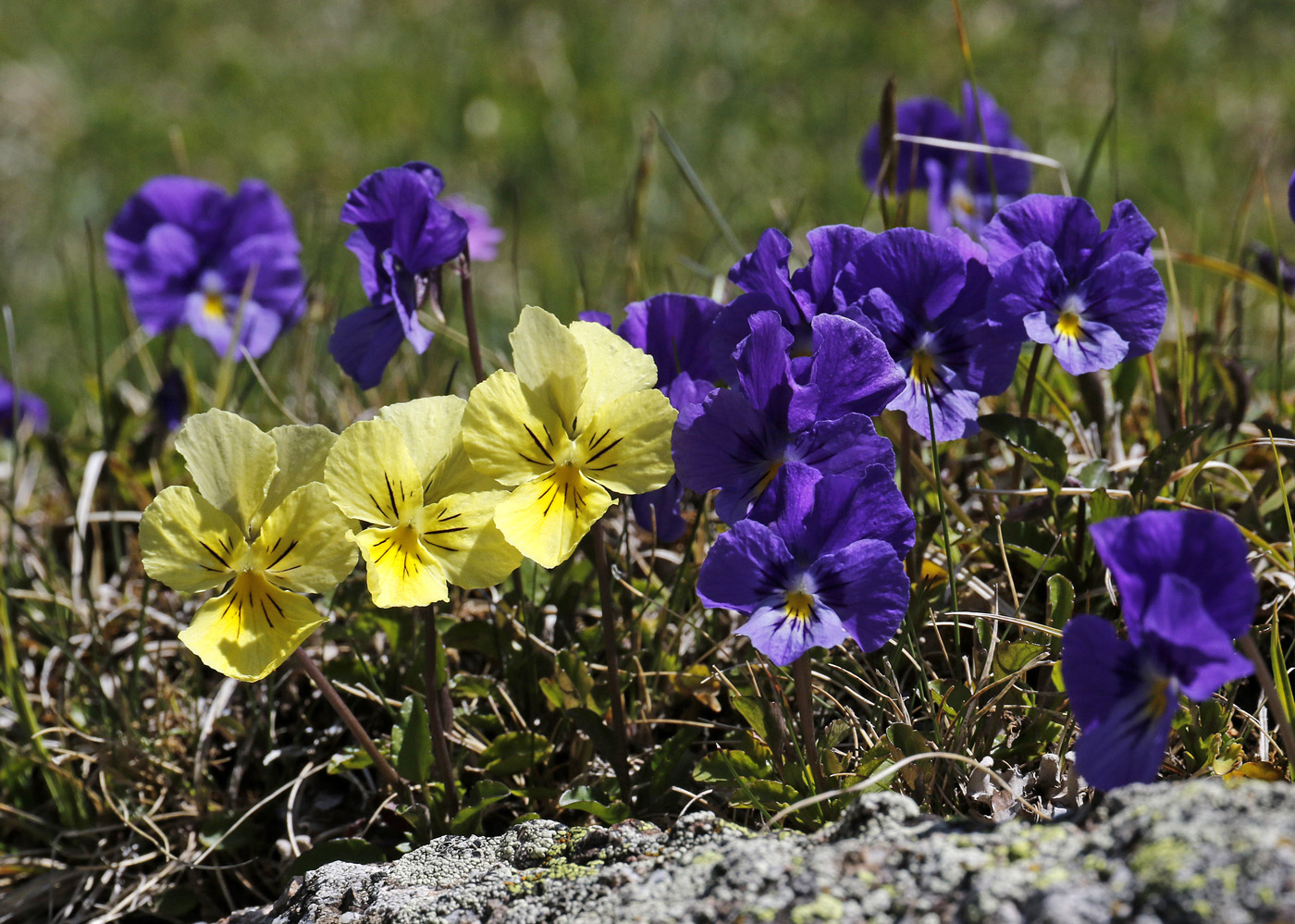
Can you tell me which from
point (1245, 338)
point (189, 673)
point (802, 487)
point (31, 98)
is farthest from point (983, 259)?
Answer: point (31, 98)

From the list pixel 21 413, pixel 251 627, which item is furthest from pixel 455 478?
pixel 21 413

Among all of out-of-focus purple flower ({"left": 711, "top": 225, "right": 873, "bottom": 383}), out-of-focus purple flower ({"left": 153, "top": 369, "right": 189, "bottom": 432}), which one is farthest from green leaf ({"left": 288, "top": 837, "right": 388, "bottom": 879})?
out-of-focus purple flower ({"left": 153, "top": 369, "right": 189, "bottom": 432})

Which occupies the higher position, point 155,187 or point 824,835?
point 155,187

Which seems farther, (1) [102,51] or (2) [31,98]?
(1) [102,51]

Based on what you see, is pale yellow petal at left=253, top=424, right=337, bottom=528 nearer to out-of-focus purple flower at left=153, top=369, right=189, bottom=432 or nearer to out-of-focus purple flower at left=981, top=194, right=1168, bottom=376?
out-of-focus purple flower at left=981, top=194, right=1168, bottom=376

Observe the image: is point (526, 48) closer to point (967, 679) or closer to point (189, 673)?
point (189, 673)

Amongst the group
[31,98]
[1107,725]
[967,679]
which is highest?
[31,98]

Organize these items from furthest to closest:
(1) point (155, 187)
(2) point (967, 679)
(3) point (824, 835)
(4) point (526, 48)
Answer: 1. (4) point (526, 48)
2. (1) point (155, 187)
3. (2) point (967, 679)
4. (3) point (824, 835)
